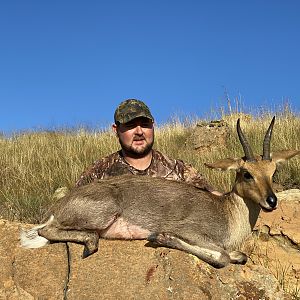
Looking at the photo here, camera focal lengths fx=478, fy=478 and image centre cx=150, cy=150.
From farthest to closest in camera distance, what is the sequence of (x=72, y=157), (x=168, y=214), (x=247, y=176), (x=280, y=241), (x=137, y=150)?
(x=72, y=157) < (x=137, y=150) < (x=280, y=241) < (x=247, y=176) < (x=168, y=214)

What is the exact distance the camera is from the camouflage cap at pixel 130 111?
6.64 meters

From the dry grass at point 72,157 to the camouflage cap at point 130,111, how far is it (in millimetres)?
2002

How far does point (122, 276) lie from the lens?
423cm

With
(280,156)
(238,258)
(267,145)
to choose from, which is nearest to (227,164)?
(267,145)

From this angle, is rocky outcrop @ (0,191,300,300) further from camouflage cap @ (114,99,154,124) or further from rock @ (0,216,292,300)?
camouflage cap @ (114,99,154,124)

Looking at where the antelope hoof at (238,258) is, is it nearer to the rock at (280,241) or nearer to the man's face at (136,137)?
the rock at (280,241)

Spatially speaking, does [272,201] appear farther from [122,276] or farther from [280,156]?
[122,276]

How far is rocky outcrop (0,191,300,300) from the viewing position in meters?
4.13

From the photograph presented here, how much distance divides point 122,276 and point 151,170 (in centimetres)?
281

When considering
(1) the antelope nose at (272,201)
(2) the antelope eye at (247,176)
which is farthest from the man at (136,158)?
(1) the antelope nose at (272,201)

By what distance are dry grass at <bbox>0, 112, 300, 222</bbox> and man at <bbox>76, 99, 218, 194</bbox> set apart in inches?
47.0

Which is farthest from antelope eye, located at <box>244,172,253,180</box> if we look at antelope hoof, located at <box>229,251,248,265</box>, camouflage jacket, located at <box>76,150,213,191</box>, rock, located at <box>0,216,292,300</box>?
camouflage jacket, located at <box>76,150,213,191</box>

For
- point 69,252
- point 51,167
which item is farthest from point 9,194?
point 69,252

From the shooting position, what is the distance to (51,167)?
33.6 feet
